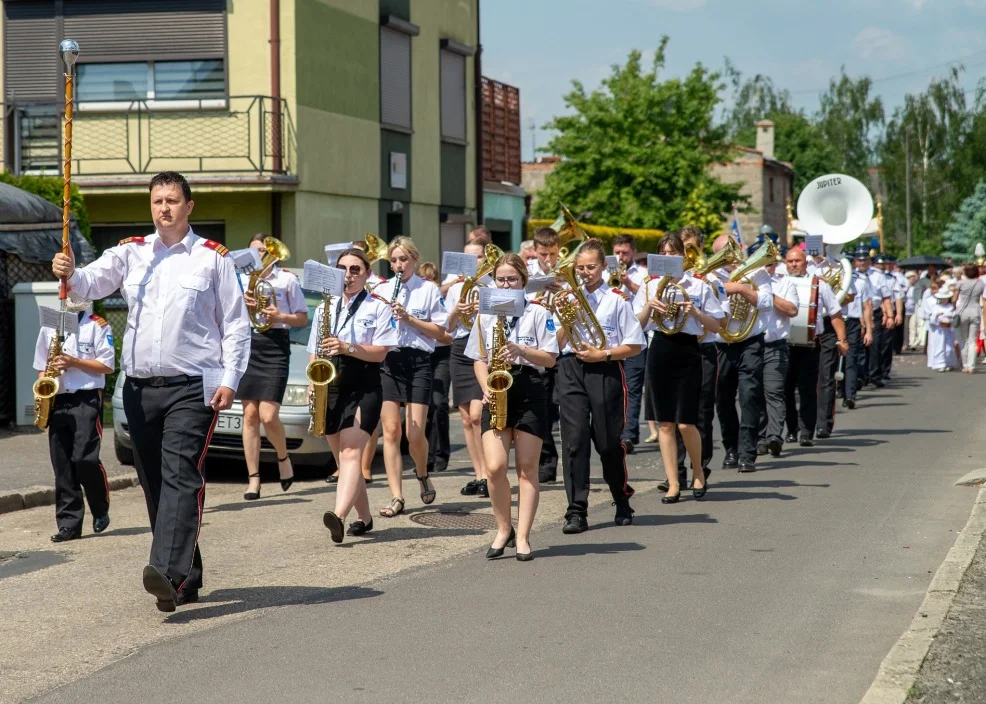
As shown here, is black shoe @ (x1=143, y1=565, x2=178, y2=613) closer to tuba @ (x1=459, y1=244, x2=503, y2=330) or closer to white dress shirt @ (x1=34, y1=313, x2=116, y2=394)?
white dress shirt @ (x1=34, y1=313, x2=116, y2=394)

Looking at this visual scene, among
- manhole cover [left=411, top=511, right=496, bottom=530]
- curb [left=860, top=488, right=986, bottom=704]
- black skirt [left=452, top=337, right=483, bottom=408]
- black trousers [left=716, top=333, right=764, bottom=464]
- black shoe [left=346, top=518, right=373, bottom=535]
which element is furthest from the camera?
black trousers [left=716, top=333, right=764, bottom=464]

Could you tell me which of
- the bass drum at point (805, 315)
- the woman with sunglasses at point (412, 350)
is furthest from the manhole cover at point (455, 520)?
the bass drum at point (805, 315)

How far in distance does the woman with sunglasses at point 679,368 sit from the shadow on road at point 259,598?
363cm

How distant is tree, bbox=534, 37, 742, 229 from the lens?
4869cm

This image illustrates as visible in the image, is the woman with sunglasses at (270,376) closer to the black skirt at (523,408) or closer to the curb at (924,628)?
the black skirt at (523,408)

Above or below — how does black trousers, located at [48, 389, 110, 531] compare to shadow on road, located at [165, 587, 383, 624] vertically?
above

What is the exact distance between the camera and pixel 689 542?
9.09 meters

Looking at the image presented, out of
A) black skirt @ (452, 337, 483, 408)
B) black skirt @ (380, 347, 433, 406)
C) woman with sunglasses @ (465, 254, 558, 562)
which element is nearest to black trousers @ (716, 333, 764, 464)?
black skirt @ (452, 337, 483, 408)

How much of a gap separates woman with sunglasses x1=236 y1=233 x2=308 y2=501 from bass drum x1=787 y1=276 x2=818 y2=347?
4981 millimetres

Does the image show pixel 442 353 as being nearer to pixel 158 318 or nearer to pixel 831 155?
pixel 158 318

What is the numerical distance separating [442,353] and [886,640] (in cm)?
639

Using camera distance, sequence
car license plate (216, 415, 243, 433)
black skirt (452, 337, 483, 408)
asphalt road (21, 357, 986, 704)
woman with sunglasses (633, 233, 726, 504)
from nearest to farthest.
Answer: asphalt road (21, 357, 986, 704) → woman with sunglasses (633, 233, 726, 504) → black skirt (452, 337, 483, 408) → car license plate (216, 415, 243, 433)

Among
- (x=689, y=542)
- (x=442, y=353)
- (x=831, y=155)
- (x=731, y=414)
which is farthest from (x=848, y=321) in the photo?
(x=831, y=155)

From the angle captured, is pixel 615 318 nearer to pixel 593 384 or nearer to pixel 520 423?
pixel 593 384
